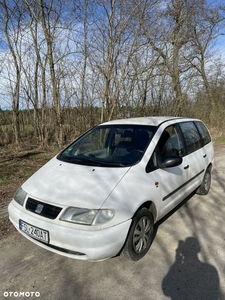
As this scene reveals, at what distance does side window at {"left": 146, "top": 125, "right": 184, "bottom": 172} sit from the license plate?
146 centimetres

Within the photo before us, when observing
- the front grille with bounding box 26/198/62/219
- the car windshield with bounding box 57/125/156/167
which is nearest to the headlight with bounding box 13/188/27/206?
the front grille with bounding box 26/198/62/219

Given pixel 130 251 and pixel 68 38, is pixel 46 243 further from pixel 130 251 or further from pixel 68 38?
pixel 68 38

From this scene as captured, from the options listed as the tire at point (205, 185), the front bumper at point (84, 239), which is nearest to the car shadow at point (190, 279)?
the front bumper at point (84, 239)

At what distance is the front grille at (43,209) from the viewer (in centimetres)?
245

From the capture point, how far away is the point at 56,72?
9.56 meters

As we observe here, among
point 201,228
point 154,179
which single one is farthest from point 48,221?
point 201,228

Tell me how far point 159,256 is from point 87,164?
149 cm

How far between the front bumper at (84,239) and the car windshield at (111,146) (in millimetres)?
938

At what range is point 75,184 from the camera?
270cm

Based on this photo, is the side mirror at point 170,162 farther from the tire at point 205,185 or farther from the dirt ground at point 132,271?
the tire at point 205,185

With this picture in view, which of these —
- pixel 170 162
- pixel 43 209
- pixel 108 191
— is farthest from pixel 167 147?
pixel 43 209

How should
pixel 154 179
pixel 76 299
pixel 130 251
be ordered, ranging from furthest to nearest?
1. pixel 154 179
2. pixel 130 251
3. pixel 76 299

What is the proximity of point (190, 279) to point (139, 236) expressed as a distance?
0.69 meters

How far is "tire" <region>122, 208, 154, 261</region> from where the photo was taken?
2582 millimetres
